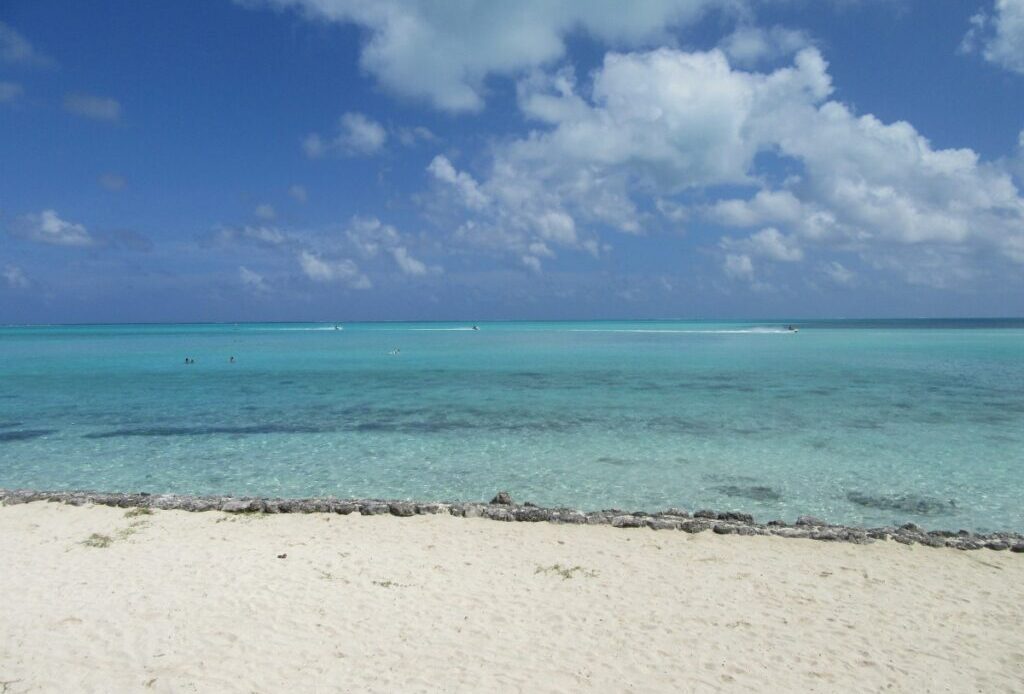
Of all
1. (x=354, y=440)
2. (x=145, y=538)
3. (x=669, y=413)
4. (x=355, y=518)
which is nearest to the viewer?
(x=145, y=538)

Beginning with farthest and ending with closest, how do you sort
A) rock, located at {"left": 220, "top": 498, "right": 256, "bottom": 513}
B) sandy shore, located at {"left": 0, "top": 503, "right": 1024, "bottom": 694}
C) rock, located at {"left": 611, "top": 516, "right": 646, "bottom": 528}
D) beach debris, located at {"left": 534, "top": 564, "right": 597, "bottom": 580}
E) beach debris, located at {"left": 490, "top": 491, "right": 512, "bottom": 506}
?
beach debris, located at {"left": 490, "top": 491, "right": 512, "bottom": 506} < rock, located at {"left": 220, "top": 498, "right": 256, "bottom": 513} < rock, located at {"left": 611, "top": 516, "right": 646, "bottom": 528} < beach debris, located at {"left": 534, "top": 564, "right": 597, "bottom": 580} < sandy shore, located at {"left": 0, "top": 503, "right": 1024, "bottom": 694}

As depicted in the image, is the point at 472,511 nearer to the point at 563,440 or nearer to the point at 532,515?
the point at 532,515

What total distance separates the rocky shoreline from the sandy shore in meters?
0.28

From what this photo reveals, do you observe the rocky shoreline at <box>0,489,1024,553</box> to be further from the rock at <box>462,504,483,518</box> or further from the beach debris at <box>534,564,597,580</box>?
the beach debris at <box>534,564,597,580</box>

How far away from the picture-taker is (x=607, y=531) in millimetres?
10938

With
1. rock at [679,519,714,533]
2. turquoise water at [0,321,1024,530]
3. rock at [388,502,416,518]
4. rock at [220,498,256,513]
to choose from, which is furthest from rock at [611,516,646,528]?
rock at [220,498,256,513]

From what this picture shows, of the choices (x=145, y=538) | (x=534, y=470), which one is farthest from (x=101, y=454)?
(x=534, y=470)

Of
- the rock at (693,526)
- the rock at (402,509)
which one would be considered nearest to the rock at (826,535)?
the rock at (693,526)

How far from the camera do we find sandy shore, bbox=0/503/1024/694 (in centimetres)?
652

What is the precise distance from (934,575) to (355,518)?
32.6ft

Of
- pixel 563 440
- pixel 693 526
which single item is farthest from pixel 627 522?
pixel 563 440

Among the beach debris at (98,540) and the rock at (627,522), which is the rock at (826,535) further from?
the beach debris at (98,540)

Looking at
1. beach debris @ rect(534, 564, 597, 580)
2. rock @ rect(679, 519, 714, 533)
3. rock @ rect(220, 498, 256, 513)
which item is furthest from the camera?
rock @ rect(220, 498, 256, 513)

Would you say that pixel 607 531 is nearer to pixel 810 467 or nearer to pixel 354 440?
pixel 810 467
